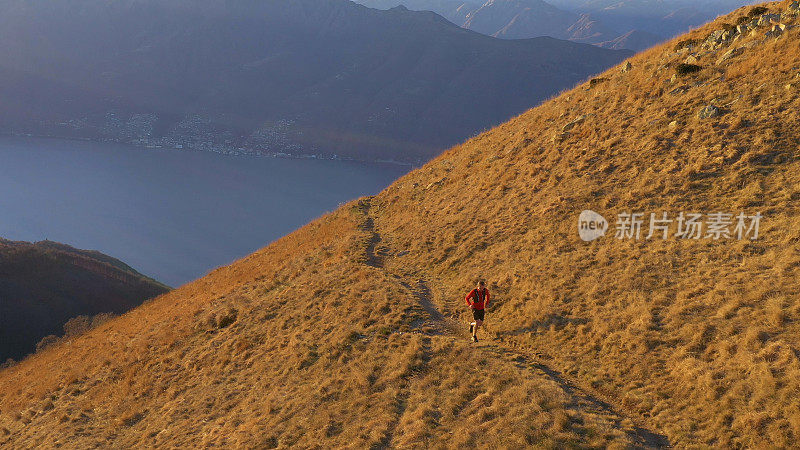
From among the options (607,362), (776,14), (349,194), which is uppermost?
(349,194)

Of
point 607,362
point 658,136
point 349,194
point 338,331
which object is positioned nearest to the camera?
point 607,362

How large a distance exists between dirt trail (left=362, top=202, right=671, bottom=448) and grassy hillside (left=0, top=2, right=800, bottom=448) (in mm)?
67

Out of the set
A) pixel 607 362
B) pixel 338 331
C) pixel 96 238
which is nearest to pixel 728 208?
pixel 607 362

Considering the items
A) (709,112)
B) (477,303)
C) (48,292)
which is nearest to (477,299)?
(477,303)

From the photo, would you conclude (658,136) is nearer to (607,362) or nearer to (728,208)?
(728,208)

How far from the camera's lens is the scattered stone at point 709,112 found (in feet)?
62.0

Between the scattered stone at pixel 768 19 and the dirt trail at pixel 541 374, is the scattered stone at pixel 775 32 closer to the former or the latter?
the scattered stone at pixel 768 19

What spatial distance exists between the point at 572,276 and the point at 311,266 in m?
16.0

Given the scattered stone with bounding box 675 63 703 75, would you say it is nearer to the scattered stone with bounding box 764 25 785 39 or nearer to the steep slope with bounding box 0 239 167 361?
the scattered stone with bounding box 764 25 785 39

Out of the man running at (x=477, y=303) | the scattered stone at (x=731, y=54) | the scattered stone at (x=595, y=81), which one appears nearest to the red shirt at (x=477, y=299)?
the man running at (x=477, y=303)

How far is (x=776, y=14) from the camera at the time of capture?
72.3ft

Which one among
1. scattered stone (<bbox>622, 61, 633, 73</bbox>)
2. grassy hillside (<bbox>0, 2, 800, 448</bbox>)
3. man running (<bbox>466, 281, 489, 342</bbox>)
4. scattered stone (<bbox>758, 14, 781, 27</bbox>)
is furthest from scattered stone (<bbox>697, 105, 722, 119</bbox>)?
man running (<bbox>466, 281, 489, 342</bbox>)

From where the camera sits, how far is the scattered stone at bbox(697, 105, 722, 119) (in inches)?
744

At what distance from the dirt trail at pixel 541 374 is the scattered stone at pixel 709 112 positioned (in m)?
15.0
